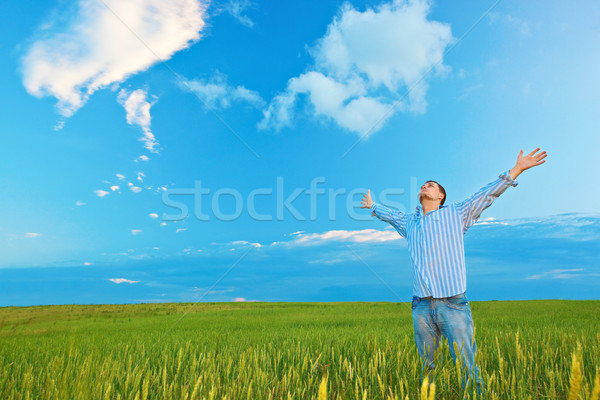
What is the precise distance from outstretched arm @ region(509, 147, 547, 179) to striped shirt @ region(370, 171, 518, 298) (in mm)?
91

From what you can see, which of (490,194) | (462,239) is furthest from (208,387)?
(490,194)

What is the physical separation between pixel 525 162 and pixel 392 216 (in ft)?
5.93

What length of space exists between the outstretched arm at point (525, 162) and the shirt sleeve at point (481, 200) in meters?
0.08

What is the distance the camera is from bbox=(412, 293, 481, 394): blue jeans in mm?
4039

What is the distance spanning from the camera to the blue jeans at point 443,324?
4.04 m

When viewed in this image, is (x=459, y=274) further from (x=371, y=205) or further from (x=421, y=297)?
(x=371, y=205)

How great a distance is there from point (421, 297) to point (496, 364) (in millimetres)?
1804

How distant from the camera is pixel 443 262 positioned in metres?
4.42

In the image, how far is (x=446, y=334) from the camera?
4.11m

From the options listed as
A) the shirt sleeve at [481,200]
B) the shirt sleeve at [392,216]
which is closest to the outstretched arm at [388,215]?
the shirt sleeve at [392,216]

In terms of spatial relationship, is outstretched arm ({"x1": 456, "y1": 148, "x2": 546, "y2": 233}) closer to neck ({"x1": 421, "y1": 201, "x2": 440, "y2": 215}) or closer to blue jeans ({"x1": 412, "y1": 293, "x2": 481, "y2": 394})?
neck ({"x1": 421, "y1": 201, "x2": 440, "y2": 215})

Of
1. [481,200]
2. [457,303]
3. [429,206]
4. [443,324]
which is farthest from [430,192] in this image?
[443,324]

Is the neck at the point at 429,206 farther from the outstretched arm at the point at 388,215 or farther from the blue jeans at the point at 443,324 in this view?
the blue jeans at the point at 443,324

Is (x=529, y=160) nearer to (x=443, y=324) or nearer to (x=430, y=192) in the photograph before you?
(x=430, y=192)
